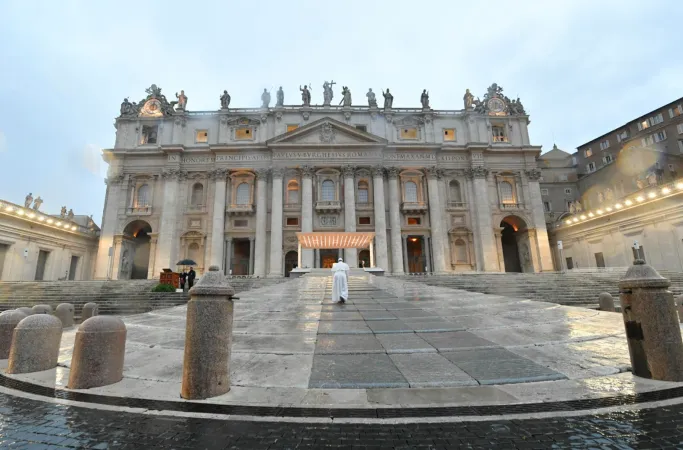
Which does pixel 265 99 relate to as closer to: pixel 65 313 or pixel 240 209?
pixel 240 209

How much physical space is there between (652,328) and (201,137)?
41.6 meters

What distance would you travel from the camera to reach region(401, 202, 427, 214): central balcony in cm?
3516

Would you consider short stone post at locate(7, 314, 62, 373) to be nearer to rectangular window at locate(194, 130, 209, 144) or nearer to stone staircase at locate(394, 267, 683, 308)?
stone staircase at locate(394, 267, 683, 308)

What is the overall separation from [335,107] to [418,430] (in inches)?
1554

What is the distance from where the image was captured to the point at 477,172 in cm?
3656

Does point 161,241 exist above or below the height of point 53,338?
above

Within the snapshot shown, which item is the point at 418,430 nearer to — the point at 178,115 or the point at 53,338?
the point at 53,338

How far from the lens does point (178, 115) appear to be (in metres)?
38.0

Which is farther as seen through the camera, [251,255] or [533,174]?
[533,174]

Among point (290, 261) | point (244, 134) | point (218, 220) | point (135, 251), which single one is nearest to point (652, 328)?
point (290, 261)

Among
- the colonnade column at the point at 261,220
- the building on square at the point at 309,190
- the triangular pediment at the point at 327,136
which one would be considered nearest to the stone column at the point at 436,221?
the building on square at the point at 309,190

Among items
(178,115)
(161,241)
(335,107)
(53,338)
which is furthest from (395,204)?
(53,338)

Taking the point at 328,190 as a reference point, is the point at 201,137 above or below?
above

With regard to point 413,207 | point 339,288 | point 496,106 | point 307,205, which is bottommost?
point 339,288
